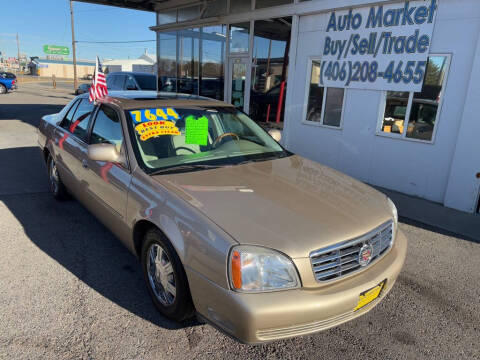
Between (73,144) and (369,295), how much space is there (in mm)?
3508

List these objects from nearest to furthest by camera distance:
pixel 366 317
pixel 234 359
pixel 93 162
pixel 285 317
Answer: pixel 285 317 < pixel 234 359 < pixel 366 317 < pixel 93 162

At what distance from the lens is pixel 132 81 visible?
13359mm

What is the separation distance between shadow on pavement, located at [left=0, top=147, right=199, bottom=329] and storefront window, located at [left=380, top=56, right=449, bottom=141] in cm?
500

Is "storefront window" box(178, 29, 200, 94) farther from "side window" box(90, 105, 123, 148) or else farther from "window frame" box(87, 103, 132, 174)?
"side window" box(90, 105, 123, 148)

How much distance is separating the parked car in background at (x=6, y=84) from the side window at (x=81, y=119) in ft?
87.6

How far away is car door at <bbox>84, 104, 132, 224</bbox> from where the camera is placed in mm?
3092

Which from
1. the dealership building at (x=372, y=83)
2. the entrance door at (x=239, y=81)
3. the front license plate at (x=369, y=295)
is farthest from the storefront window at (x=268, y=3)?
the front license plate at (x=369, y=295)

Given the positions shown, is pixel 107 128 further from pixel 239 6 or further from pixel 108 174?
pixel 239 6

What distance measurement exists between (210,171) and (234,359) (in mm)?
1434

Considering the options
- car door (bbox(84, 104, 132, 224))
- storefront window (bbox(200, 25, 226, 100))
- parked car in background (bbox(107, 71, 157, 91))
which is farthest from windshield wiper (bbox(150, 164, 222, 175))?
parked car in background (bbox(107, 71, 157, 91))

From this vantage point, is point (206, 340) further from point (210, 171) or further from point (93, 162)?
point (93, 162)

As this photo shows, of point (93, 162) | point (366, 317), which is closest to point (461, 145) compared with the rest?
point (366, 317)

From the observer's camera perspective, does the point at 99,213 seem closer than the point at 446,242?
Yes

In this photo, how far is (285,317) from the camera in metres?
2.04
